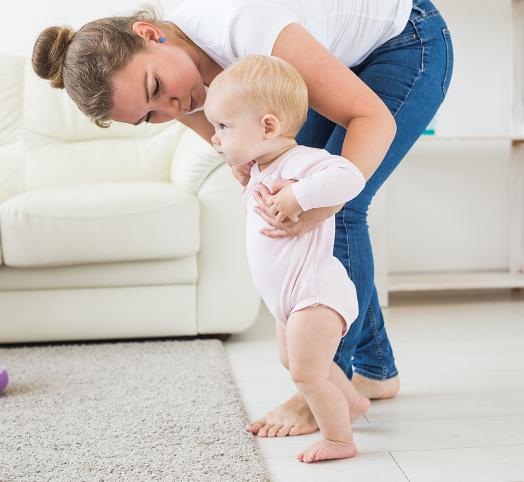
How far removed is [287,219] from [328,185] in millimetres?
96

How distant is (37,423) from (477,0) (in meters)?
2.52

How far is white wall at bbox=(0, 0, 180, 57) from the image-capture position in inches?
125

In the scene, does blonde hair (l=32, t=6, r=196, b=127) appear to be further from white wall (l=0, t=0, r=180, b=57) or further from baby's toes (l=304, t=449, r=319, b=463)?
white wall (l=0, t=0, r=180, b=57)

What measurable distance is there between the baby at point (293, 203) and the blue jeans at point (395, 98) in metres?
0.17

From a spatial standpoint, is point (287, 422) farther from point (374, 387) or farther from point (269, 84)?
point (269, 84)

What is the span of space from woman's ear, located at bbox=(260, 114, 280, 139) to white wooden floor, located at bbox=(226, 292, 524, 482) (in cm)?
58

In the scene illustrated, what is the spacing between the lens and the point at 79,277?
2.25 metres

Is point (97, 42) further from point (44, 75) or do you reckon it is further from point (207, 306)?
point (207, 306)

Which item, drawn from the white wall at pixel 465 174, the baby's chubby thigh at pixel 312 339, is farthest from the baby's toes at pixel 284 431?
the white wall at pixel 465 174

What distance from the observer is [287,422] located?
151 cm

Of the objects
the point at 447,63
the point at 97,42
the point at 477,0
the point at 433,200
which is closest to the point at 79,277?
the point at 97,42

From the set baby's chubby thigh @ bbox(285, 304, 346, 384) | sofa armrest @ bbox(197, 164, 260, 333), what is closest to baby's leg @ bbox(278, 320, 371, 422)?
baby's chubby thigh @ bbox(285, 304, 346, 384)

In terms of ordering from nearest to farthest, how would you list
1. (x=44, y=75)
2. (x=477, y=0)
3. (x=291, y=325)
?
1. (x=291, y=325)
2. (x=44, y=75)
3. (x=477, y=0)

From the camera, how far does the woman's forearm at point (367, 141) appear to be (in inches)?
48.8
